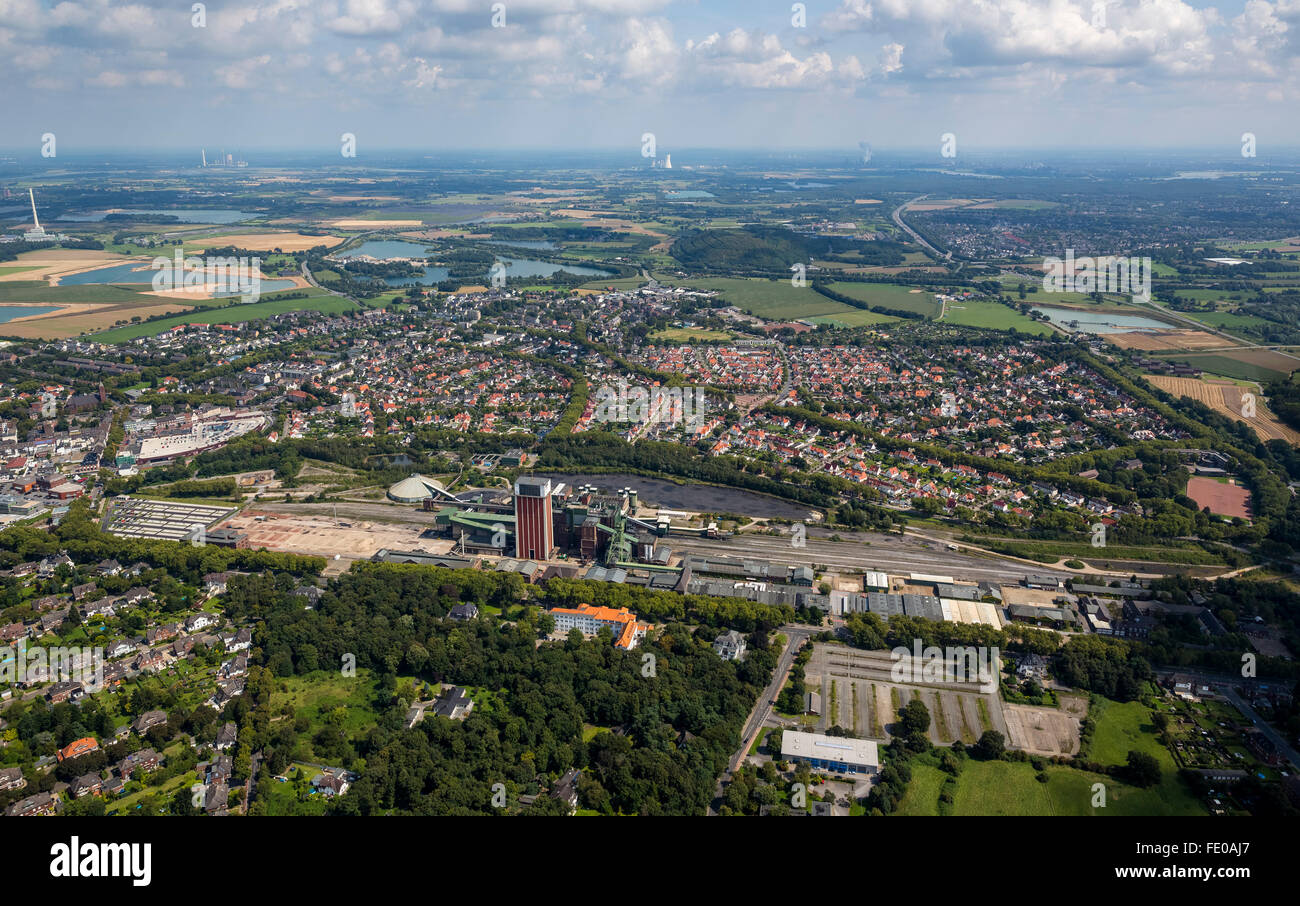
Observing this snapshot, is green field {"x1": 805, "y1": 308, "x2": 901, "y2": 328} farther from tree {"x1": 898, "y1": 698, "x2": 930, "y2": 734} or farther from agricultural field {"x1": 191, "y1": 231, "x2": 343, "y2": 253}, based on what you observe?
agricultural field {"x1": 191, "y1": 231, "x2": 343, "y2": 253}

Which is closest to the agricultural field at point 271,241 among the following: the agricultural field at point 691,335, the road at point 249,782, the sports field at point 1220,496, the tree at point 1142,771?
the agricultural field at point 691,335

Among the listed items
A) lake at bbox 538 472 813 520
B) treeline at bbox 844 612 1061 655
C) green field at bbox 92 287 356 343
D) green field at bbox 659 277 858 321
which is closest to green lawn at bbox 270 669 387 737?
treeline at bbox 844 612 1061 655

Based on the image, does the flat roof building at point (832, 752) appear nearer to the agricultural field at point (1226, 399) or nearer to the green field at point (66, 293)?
the agricultural field at point (1226, 399)

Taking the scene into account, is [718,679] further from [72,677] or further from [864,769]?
[72,677]

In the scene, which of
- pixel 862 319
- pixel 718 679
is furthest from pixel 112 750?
pixel 862 319

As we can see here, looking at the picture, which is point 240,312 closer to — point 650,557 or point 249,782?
point 650,557

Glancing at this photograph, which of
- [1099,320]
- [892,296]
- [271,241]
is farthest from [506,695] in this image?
[271,241]
